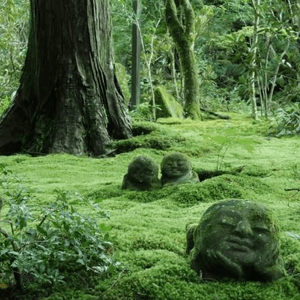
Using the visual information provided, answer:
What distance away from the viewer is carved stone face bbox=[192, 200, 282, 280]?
280cm

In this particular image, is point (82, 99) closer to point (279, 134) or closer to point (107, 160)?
point (107, 160)

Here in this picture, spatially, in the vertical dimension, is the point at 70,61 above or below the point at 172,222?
above

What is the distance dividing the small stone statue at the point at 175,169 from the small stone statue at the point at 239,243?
2.23 meters

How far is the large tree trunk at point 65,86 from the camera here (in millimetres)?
7602

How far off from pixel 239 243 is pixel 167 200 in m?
2.06

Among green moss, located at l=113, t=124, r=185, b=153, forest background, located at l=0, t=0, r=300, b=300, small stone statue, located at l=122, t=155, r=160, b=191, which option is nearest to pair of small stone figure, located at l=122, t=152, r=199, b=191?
small stone statue, located at l=122, t=155, r=160, b=191

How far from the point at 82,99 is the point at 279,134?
3658 millimetres

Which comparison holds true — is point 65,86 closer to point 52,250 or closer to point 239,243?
point 52,250

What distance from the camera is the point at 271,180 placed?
5.88m

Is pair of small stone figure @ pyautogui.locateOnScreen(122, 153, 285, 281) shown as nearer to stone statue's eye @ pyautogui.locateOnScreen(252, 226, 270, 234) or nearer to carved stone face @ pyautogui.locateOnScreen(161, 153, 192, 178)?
stone statue's eye @ pyautogui.locateOnScreen(252, 226, 270, 234)

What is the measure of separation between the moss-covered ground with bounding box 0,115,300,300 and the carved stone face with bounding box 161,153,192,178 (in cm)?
19

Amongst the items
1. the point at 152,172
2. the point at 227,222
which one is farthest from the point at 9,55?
the point at 227,222

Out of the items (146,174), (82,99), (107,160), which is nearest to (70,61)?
(82,99)

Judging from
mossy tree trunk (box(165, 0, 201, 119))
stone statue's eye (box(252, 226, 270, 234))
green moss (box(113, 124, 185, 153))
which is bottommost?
green moss (box(113, 124, 185, 153))
